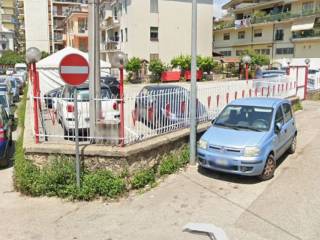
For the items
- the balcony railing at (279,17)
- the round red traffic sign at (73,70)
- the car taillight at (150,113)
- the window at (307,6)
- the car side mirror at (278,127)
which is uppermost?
the window at (307,6)

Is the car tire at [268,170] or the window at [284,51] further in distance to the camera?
the window at [284,51]

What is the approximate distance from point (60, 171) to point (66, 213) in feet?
2.99

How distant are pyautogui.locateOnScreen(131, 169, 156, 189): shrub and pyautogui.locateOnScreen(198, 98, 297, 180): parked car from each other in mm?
1125

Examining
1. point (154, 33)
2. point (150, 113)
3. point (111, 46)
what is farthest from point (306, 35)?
point (150, 113)

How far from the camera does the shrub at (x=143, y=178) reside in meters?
6.75

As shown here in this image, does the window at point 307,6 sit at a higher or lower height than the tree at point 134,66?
higher

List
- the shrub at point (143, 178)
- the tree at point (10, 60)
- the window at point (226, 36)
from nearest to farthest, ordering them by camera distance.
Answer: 1. the shrub at point (143, 178)
2. the window at point (226, 36)
3. the tree at point (10, 60)

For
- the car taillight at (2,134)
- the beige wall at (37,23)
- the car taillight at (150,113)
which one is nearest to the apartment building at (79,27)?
the beige wall at (37,23)

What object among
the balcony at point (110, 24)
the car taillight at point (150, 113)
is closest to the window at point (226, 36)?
the balcony at point (110, 24)

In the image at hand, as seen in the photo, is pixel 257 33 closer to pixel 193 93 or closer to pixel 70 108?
pixel 193 93

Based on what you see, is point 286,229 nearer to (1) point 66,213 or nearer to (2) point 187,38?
(1) point 66,213

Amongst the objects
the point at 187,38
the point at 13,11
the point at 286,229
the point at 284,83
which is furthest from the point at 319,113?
the point at 13,11

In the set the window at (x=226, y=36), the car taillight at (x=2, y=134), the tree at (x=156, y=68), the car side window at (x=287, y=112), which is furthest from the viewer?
the window at (x=226, y=36)

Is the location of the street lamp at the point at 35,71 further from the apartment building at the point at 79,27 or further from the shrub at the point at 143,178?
the apartment building at the point at 79,27
